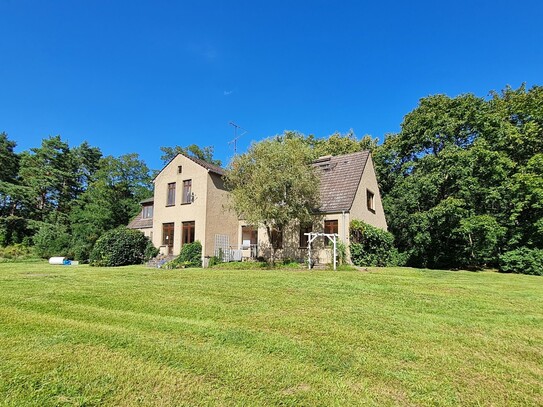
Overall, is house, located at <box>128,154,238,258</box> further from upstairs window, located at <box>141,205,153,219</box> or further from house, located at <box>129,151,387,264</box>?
upstairs window, located at <box>141,205,153,219</box>

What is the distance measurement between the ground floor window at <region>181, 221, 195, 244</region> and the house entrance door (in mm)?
1285

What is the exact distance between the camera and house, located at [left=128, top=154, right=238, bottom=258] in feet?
67.7

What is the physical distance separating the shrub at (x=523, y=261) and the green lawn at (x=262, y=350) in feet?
53.3

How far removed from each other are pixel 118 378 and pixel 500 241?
2532 centimetres

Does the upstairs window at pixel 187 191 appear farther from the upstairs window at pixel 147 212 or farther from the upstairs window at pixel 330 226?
the upstairs window at pixel 330 226

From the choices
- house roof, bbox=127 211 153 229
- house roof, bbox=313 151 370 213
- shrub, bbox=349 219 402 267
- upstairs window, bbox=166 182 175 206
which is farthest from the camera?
house roof, bbox=127 211 153 229

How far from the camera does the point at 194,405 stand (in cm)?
282

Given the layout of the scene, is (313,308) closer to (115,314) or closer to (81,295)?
(115,314)

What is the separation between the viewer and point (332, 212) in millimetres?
18766

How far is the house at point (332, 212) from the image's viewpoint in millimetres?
18688

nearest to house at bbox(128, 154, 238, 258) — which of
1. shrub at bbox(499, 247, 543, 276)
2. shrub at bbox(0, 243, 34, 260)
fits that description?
shrub at bbox(0, 243, 34, 260)

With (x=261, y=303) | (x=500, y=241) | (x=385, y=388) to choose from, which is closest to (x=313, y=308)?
(x=261, y=303)

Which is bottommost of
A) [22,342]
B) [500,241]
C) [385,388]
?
[385,388]

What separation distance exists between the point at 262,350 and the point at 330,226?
15223 millimetres
